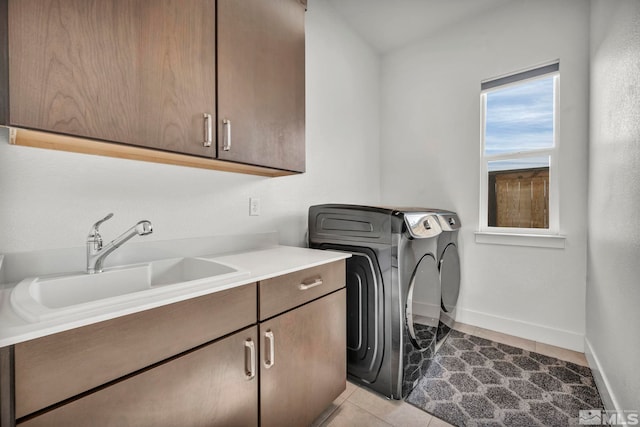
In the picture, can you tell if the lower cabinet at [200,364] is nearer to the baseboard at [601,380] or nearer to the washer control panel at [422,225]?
the washer control panel at [422,225]

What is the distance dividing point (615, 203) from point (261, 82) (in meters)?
1.94

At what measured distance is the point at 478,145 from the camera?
2529 millimetres

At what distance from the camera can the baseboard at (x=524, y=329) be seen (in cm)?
211

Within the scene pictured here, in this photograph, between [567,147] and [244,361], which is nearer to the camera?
[244,361]

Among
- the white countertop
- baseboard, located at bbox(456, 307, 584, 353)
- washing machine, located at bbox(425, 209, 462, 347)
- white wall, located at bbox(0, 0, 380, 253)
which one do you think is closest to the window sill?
washing machine, located at bbox(425, 209, 462, 347)

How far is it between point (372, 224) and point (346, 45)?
198 cm

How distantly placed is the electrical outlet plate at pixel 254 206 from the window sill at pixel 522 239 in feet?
6.60

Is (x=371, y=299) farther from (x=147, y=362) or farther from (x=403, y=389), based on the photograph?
(x=147, y=362)

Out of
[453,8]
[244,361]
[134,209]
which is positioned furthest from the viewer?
[453,8]

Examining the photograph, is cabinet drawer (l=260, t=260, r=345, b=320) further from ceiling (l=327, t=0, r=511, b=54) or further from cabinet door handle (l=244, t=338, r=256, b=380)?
ceiling (l=327, t=0, r=511, b=54)

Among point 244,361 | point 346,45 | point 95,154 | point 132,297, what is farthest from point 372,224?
point 346,45

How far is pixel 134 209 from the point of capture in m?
1.26

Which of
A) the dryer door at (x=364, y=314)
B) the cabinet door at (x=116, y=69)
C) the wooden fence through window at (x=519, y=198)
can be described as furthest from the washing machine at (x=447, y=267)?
the cabinet door at (x=116, y=69)

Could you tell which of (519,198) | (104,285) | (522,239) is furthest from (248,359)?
(519,198)
